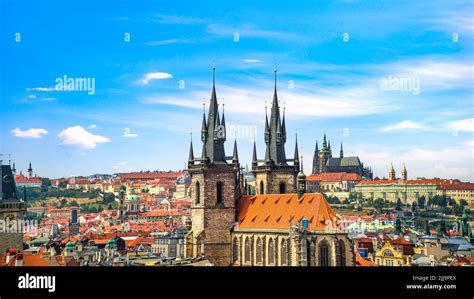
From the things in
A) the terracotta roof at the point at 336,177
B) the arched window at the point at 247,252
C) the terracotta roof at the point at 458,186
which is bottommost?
the arched window at the point at 247,252

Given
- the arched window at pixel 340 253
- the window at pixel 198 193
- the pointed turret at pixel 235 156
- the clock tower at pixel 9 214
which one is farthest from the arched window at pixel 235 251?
the clock tower at pixel 9 214

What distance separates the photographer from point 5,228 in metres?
48.1

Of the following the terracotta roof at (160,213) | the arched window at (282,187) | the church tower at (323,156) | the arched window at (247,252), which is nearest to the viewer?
the arched window at (247,252)

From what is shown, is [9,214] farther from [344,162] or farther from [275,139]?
[344,162]

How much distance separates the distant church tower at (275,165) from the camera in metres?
53.9

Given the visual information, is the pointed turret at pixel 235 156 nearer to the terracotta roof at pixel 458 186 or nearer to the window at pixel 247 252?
the window at pixel 247 252

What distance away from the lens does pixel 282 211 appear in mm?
46531

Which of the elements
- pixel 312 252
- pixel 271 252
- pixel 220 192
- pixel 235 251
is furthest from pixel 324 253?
pixel 220 192

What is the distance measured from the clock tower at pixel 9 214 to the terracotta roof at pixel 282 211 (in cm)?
1462

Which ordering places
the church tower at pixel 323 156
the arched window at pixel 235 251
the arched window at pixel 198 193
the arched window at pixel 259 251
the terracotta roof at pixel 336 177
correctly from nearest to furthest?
1. the arched window at pixel 259 251
2. the arched window at pixel 235 251
3. the arched window at pixel 198 193
4. the terracotta roof at pixel 336 177
5. the church tower at pixel 323 156

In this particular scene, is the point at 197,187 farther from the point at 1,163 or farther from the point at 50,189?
the point at 50,189

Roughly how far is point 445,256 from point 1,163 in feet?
116

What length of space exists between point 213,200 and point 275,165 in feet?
21.3
